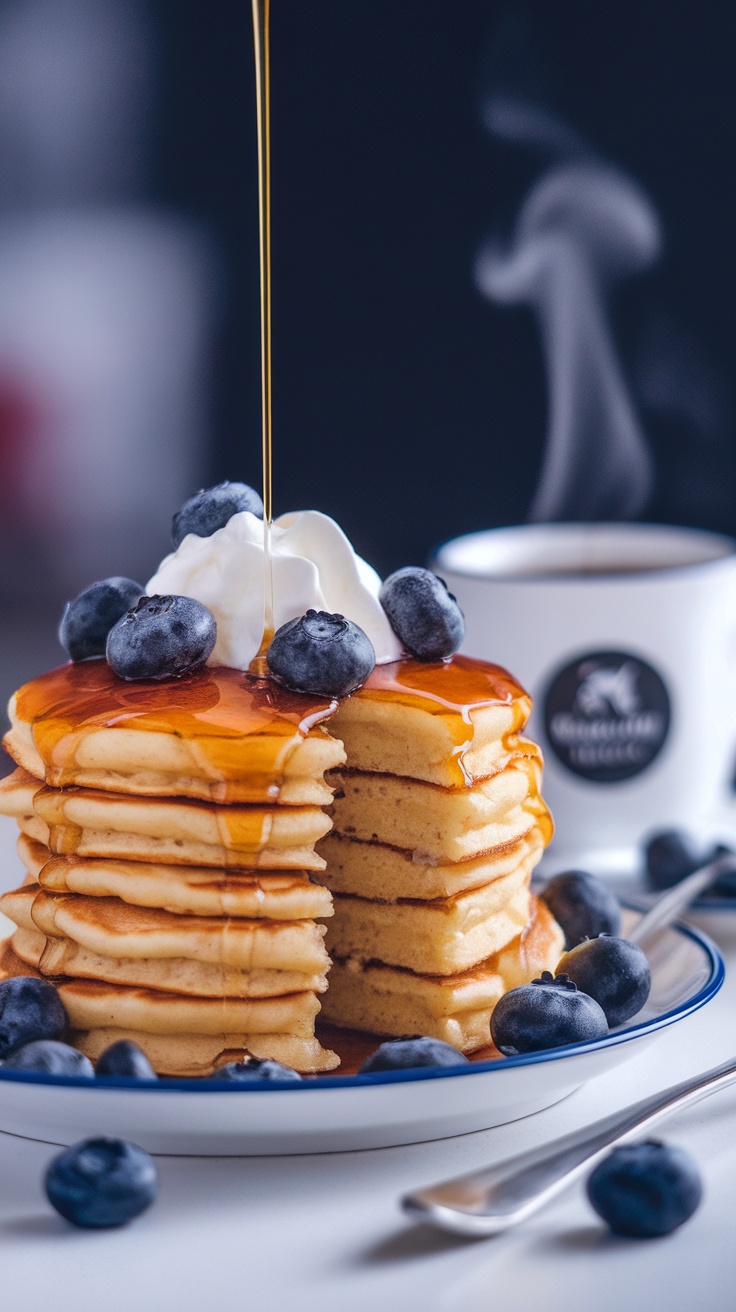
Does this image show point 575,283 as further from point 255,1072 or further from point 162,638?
point 255,1072

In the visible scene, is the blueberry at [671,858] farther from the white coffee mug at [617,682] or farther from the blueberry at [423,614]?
the blueberry at [423,614]

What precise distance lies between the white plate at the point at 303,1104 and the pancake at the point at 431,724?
1.06ft

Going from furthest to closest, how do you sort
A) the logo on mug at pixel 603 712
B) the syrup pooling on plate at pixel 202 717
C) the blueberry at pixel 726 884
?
1. the logo on mug at pixel 603 712
2. the blueberry at pixel 726 884
3. the syrup pooling on plate at pixel 202 717

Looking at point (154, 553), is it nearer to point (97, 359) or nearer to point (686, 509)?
point (97, 359)

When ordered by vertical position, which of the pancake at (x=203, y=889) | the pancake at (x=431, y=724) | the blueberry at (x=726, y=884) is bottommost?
the blueberry at (x=726, y=884)

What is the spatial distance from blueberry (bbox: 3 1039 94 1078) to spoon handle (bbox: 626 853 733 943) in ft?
2.20

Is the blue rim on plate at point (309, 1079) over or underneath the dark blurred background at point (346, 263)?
underneath

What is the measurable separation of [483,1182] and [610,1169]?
0.10 metres

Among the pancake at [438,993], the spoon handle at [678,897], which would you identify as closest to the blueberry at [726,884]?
the spoon handle at [678,897]

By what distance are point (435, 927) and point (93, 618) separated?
19.8 inches

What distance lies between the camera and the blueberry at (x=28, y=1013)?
1.29m

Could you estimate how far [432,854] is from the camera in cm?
148

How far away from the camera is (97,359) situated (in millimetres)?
3479

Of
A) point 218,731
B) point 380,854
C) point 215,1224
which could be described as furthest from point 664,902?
point 215,1224
